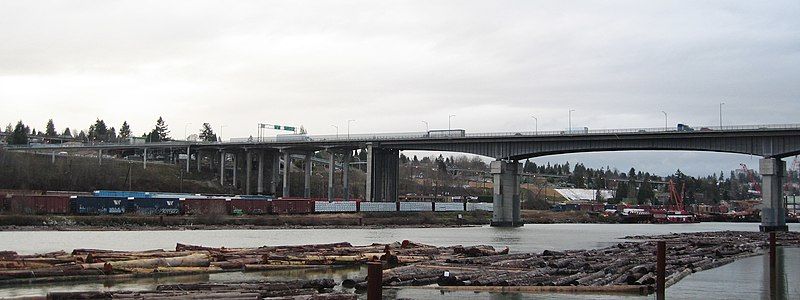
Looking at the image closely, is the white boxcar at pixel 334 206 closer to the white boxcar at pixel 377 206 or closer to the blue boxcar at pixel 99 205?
the white boxcar at pixel 377 206

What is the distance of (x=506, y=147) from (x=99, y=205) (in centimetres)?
6002

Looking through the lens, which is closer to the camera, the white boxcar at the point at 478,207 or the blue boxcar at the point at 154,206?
the blue boxcar at the point at 154,206

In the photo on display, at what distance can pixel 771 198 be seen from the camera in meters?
109

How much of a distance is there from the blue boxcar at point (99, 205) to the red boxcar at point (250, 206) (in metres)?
16.2

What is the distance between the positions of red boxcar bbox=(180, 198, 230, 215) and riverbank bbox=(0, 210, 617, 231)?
326cm

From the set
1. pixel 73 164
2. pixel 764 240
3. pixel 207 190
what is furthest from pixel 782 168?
pixel 73 164

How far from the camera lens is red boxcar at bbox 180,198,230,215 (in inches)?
4277

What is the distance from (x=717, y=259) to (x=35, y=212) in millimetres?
66023

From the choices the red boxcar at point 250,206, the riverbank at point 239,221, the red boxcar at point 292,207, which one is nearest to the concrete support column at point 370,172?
the riverbank at point 239,221

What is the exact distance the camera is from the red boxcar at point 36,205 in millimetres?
90312

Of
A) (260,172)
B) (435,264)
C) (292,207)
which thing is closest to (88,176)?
(260,172)

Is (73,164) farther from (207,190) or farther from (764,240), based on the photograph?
(764,240)

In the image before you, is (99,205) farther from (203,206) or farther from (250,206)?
(250,206)

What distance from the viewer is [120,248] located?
190 feet
